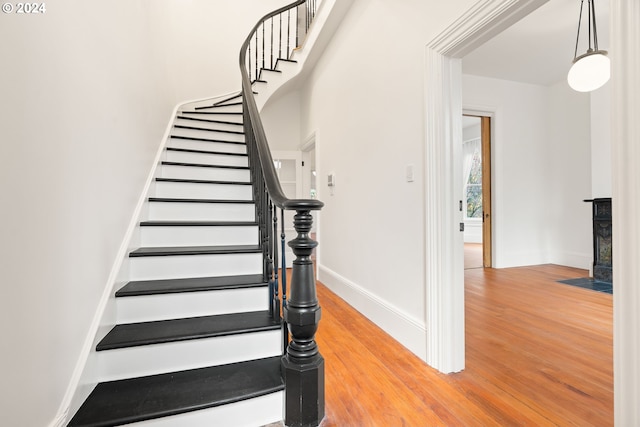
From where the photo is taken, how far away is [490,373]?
1645 mm

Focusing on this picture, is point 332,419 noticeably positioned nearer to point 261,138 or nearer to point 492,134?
point 261,138

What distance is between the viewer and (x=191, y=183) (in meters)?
2.55

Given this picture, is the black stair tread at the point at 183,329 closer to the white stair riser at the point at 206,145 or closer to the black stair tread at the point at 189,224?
the black stair tread at the point at 189,224

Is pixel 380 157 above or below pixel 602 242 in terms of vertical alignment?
above

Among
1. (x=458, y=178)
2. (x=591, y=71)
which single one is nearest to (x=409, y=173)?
(x=458, y=178)

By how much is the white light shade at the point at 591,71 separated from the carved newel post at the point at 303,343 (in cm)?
297

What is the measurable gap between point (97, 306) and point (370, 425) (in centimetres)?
139

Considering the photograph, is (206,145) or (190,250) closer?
(190,250)

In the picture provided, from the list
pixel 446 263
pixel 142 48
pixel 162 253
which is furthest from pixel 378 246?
pixel 142 48

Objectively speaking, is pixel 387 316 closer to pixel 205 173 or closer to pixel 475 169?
pixel 205 173

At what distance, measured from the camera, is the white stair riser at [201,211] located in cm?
230

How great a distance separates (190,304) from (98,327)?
42 centimetres

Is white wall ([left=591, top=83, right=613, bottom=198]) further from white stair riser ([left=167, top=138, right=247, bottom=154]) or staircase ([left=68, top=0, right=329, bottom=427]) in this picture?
white stair riser ([left=167, top=138, right=247, bottom=154])

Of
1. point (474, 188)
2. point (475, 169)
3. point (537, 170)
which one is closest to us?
point (537, 170)
